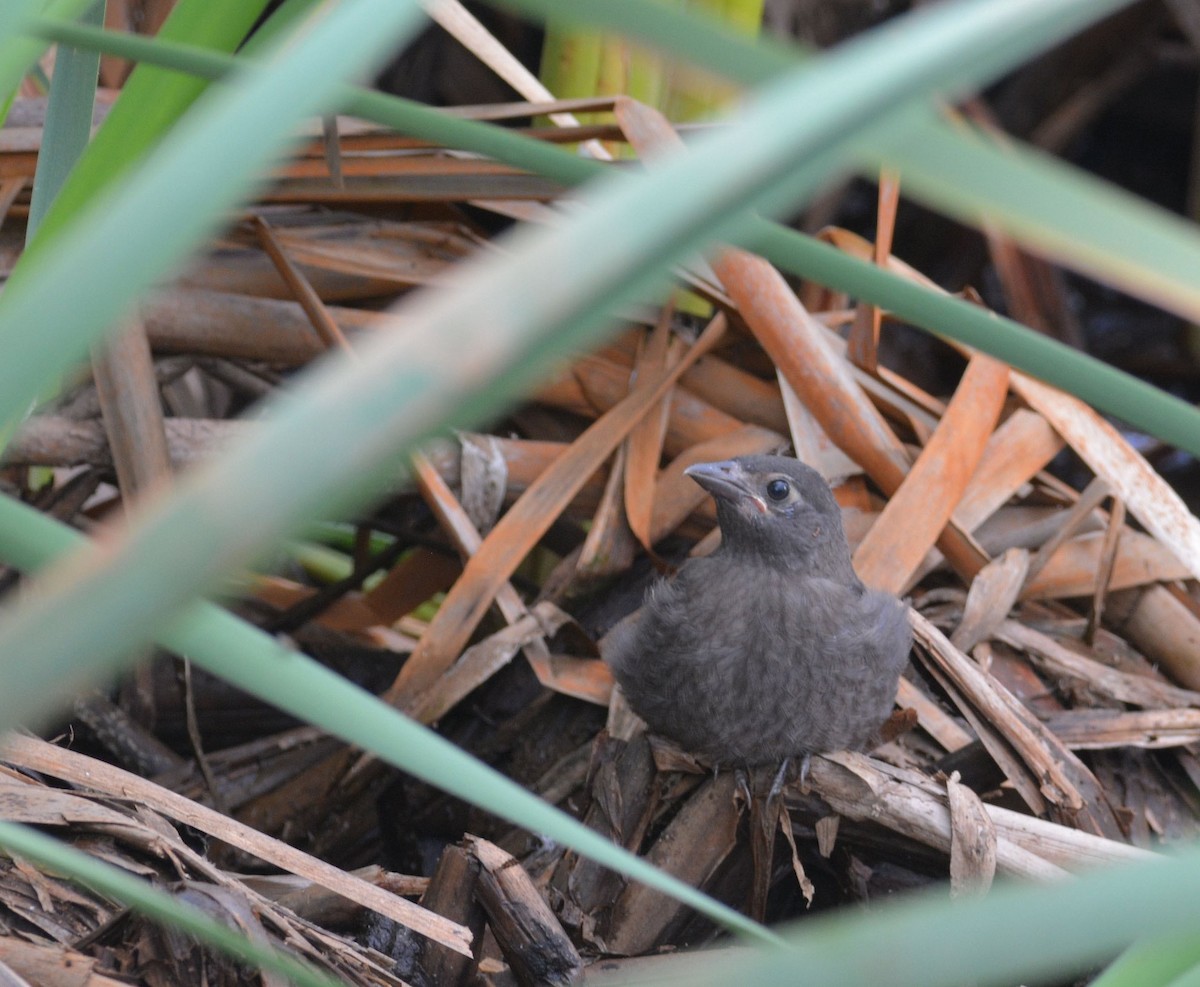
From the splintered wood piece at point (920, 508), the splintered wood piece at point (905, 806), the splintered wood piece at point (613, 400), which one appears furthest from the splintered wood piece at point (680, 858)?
the splintered wood piece at point (613, 400)

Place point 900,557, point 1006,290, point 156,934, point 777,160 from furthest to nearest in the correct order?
point 1006,290 → point 900,557 → point 156,934 → point 777,160

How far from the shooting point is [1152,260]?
2.72 feet

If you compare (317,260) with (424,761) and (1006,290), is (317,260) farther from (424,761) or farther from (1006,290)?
(1006,290)

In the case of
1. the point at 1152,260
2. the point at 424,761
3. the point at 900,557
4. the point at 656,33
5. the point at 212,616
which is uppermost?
the point at 656,33

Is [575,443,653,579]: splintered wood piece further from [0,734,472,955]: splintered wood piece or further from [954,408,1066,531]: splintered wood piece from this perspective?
[0,734,472,955]: splintered wood piece

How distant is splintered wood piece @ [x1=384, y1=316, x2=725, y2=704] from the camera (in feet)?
9.09

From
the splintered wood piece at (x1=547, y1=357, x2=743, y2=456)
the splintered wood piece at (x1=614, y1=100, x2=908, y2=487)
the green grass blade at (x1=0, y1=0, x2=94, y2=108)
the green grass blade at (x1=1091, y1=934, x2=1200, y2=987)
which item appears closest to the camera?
the green grass blade at (x1=0, y1=0, x2=94, y2=108)

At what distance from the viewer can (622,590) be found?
3.13 metres

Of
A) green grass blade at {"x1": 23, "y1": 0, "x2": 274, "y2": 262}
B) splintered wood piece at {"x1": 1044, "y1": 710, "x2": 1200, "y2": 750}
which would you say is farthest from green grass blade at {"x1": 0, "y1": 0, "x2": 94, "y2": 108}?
splintered wood piece at {"x1": 1044, "y1": 710, "x2": 1200, "y2": 750}

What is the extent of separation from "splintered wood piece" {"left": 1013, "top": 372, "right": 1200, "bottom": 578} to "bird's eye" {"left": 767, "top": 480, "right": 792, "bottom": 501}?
55 cm

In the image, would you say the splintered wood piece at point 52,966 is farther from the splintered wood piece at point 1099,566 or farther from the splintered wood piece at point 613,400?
the splintered wood piece at point 1099,566

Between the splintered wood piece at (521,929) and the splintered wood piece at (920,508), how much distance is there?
4.08 ft

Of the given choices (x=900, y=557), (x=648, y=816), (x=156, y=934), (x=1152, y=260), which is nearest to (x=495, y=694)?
(x=648, y=816)

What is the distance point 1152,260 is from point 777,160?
1.02ft
